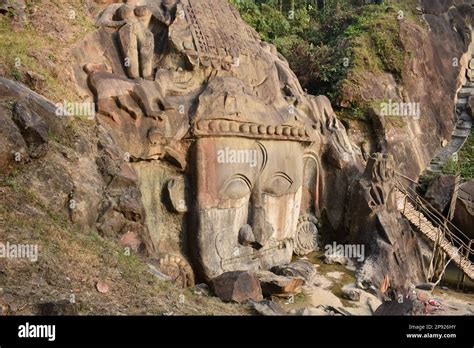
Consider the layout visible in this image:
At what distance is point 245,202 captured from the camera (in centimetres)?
1164

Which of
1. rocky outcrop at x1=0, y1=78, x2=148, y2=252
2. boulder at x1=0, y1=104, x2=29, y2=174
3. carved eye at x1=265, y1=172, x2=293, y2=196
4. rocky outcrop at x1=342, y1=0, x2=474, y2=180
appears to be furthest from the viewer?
rocky outcrop at x1=342, y1=0, x2=474, y2=180

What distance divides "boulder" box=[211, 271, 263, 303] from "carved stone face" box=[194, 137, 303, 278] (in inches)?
67.7

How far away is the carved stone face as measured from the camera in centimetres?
1090

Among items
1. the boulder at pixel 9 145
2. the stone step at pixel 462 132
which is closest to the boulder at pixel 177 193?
the boulder at pixel 9 145

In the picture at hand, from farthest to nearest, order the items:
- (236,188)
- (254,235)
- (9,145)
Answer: (254,235), (236,188), (9,145)

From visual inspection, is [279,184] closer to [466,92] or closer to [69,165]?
[69,165]

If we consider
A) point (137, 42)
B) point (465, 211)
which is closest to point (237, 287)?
point (137, 42)

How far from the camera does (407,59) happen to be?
72.2 feet

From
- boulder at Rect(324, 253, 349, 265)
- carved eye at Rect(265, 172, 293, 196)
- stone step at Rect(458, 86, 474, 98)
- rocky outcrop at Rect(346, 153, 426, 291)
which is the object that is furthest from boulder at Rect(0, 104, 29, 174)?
stone step at Rect(458, 86, 474, 98)

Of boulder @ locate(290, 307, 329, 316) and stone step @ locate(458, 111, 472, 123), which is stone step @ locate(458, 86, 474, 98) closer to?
stone step @ locate(458, 111, 472, 123)

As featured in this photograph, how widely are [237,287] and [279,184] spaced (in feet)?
12.6

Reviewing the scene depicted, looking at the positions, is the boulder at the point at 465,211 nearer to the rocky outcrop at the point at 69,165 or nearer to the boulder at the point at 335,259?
the boulder at the point at 335,259
